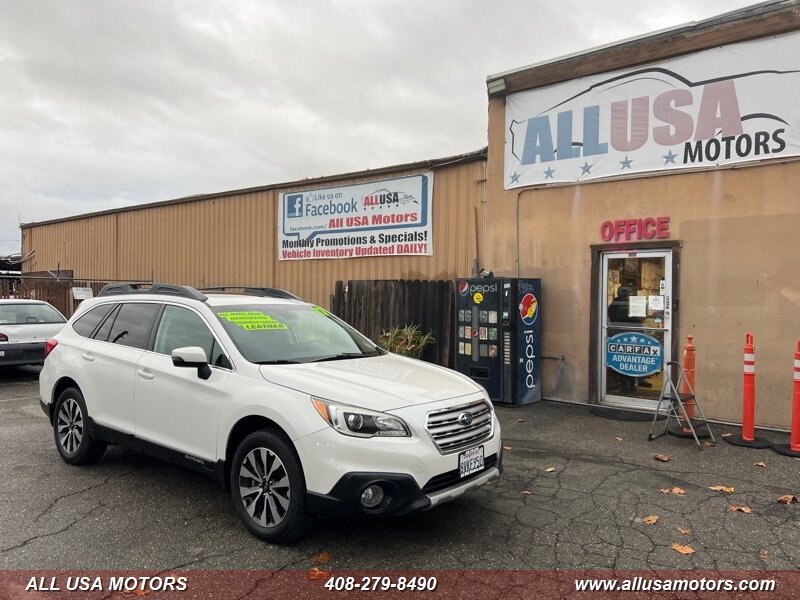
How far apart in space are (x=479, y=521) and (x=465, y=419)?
34.3 inches

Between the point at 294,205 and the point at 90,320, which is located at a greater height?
the point at 294,205

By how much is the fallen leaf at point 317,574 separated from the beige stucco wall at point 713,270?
19.4 feet

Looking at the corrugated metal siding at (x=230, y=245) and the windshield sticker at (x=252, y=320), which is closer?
the windshield sticker at (x=252, y=320)

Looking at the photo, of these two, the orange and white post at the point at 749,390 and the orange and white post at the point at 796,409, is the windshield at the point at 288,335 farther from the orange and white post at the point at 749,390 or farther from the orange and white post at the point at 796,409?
the orange and white post at the point at 796,409

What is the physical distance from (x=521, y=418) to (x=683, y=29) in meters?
5.51

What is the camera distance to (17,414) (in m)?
7.77

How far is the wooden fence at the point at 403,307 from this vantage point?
9898mm

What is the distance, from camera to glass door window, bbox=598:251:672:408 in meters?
7.88

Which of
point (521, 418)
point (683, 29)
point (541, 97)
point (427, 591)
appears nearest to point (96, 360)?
point (427, 591)

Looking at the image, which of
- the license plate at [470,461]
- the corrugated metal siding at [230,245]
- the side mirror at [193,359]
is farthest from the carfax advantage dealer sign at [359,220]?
the license plate at [470,461]

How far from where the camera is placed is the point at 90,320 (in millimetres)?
5773

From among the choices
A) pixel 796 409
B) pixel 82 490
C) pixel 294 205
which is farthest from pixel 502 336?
pixel 294 205

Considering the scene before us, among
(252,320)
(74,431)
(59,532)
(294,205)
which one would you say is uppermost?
(294,205)

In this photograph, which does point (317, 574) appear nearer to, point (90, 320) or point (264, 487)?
point (264, 487)
